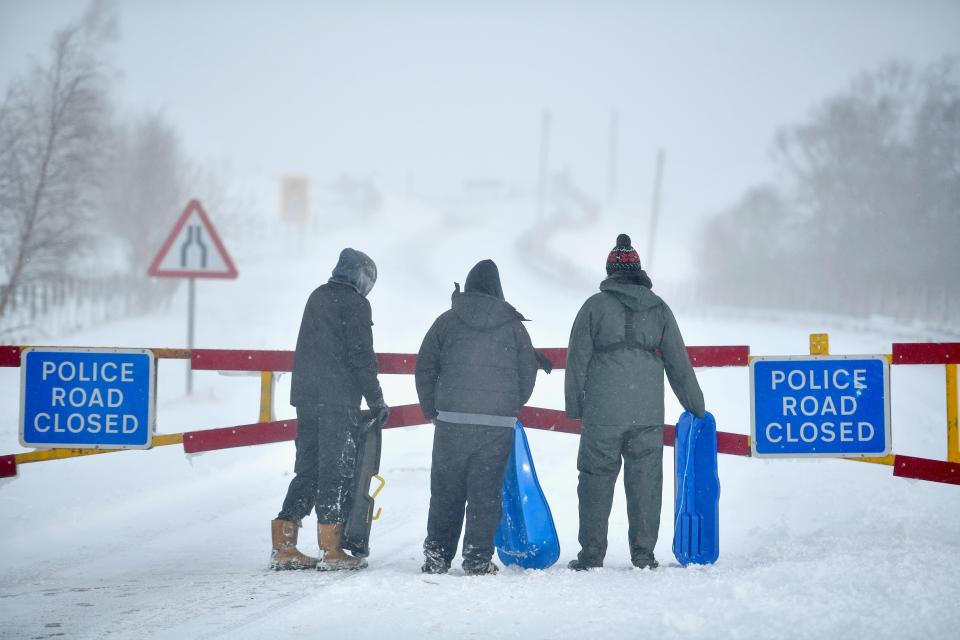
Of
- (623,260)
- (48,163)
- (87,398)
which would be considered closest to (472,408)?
(623,260)

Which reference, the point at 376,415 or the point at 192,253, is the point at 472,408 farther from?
the point at 192,253

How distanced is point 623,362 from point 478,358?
86 cm

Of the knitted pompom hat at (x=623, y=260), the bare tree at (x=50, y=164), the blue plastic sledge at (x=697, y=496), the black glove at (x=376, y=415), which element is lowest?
the blue plastic sledge at (x=697, y=496)

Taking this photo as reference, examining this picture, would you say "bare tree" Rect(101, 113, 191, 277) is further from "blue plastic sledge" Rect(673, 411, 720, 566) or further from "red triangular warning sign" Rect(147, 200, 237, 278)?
"blue plastic sledge" Rect(673, 411, 720, 566)

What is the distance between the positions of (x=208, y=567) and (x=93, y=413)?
4.27 ft

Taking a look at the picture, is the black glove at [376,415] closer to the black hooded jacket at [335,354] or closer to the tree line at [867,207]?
the black hooded jacket at [335,354]

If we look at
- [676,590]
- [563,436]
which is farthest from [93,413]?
[563,436]

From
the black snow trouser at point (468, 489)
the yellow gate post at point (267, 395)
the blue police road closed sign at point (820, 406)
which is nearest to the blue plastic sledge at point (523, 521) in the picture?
the black snow trouser at point (468, 489)

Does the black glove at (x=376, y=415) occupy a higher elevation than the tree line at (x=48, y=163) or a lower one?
lower

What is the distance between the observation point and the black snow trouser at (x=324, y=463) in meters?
5.44

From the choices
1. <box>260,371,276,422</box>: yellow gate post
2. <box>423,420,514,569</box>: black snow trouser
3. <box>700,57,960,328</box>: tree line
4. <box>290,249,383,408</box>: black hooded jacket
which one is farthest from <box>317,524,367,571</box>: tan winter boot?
<box>700,57,960,328</box>: tree line

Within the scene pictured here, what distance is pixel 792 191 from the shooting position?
42.5 meters

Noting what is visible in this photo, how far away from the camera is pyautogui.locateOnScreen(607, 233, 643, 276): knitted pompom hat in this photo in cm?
563

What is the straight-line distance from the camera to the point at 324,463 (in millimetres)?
5438
